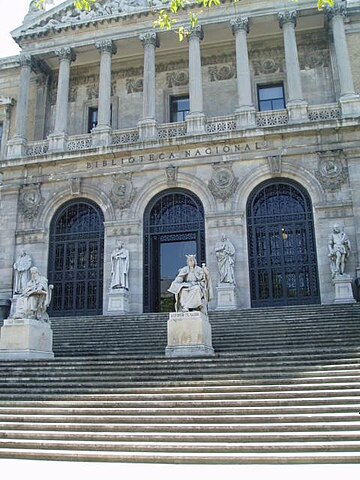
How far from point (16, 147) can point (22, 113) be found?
175cm

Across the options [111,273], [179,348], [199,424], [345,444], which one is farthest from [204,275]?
→ [111,273]

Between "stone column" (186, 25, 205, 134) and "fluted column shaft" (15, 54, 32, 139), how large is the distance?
756 cm

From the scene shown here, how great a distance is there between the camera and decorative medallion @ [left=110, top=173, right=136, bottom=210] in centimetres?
2138

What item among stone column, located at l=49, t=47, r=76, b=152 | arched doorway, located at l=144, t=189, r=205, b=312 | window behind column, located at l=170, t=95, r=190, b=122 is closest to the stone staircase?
arched doorway, located at l=144, t=189, r=205, b=312

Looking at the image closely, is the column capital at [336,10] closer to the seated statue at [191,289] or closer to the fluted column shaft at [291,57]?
the fluted column shaft at [291,57]

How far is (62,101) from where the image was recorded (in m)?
23.3

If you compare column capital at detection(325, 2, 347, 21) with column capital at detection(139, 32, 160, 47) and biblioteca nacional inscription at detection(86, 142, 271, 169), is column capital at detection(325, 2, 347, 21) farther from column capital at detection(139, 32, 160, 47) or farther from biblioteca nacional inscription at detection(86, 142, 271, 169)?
column capital at detection(139, 32, 160, 47)

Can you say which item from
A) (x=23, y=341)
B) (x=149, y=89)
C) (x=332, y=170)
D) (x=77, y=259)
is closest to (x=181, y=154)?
(x=149, y=89)

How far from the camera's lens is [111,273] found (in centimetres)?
2053

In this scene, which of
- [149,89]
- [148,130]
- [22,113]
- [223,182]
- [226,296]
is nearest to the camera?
[226,296]

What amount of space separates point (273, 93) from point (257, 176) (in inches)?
209

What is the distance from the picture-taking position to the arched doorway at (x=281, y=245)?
19422mm

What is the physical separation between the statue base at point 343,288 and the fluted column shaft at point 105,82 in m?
11.4

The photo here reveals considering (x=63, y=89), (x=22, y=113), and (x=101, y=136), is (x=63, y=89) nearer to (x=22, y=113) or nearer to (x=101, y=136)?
(x=22, y=113)
